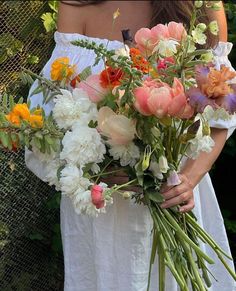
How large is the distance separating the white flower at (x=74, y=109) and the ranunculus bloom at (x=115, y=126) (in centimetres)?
5

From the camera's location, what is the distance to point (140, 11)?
1489 mm

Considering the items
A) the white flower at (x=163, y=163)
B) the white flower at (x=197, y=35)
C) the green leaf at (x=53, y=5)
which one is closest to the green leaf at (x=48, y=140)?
the white flower at (x=163, y=163)

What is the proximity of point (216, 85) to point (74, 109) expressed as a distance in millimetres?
288

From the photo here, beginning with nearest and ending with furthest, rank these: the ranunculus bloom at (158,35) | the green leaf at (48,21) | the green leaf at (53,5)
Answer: the ranunculus bloom at (158,35) → the green leaf at (48,21) → the green leaf at (53,5)

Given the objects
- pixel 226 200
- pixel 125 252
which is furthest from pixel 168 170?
pixel 226 200

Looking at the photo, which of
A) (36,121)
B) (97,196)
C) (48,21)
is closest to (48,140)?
(36,121)

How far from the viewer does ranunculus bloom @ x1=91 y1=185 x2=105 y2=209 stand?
1149mm

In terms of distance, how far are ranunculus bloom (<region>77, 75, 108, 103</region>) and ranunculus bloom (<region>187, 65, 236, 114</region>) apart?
0.18 m

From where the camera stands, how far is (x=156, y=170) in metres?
1.24

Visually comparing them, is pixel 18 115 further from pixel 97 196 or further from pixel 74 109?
pixel 97 196

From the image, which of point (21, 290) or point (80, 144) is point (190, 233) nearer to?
point (80, 144)

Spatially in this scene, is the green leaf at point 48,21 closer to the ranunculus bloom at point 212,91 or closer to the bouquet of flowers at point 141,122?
the bouquet of flowers at point 141,122

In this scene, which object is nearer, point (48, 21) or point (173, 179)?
point (173, 179)

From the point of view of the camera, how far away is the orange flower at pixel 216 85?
42.3 inches
